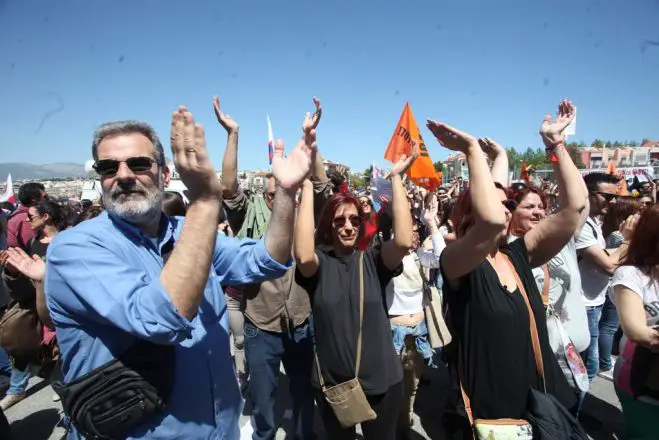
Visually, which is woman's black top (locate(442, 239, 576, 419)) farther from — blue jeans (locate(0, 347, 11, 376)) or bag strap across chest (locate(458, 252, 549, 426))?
blue jeans (locate(0, 347, 11, 376))

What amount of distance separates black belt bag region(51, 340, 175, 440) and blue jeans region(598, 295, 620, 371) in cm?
459

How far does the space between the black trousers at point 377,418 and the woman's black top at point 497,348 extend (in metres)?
0.49

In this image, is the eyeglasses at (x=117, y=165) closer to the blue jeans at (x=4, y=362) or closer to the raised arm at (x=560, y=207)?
the raised arm at (x=560, y=207)

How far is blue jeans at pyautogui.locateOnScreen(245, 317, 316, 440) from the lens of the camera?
9.27 feet

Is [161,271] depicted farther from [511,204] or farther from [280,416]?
[280,416]

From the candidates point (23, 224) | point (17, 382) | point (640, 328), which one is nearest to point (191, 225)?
point (640, 328)

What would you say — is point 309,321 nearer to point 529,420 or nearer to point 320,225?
point 320,225

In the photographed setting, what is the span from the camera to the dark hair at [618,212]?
4.18 metres

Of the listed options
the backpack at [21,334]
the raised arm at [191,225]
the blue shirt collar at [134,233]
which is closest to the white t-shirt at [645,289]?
the raised arm at [191,225]

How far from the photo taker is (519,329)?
186 cm

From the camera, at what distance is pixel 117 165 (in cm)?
136

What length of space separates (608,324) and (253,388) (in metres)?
3.81

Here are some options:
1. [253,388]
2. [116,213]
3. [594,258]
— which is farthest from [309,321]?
[594,258]

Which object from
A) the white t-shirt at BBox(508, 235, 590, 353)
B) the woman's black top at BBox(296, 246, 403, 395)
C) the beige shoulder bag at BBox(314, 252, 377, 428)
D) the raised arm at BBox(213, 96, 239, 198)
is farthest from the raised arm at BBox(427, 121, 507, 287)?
the raised arm at BBox(213, 96, 239, 198)
